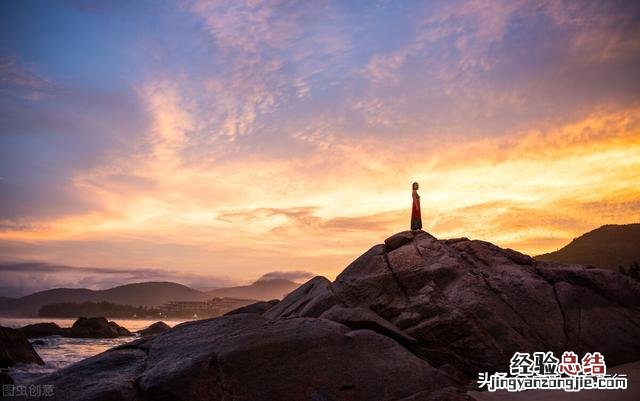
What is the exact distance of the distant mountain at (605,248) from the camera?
111262 millimetres

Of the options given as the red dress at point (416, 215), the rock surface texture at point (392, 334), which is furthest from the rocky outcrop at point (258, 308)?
the red dress at point (416, 215)

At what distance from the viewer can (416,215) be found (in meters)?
21.9

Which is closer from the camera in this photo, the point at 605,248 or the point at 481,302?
the point at 481,302

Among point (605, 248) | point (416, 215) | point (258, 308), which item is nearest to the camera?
point (416, 215)

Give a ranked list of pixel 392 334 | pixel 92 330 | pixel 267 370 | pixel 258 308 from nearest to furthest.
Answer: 1. pixel 267 370
2. pixel 392 334
3. pixel 258 308
4. pixel 92 330

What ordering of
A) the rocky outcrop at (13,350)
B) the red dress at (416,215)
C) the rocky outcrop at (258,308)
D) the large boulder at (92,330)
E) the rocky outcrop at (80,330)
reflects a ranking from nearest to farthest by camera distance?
the red dress at (416,215)
the rocky outcrop at (258,308)
the rocky outcrop at (13,350)
the rocky outcrop at (80,330)
the large boulder at (92,330)

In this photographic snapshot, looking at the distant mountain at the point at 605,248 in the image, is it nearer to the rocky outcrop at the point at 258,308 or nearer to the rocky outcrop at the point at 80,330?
the rocky outcrop at the point at 258,308

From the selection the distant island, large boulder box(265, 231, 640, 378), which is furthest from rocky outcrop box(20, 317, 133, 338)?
the distant island

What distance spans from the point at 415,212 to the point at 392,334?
9486 millimetres

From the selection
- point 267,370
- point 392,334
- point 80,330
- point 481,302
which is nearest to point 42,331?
point 80,330

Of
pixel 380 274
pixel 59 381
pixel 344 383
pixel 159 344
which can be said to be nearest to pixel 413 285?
pixel 380 274

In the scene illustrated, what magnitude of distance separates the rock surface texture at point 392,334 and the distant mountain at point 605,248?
101361mm

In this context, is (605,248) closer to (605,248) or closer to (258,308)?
(605,248)

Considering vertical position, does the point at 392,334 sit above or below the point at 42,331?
above
